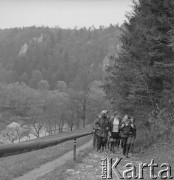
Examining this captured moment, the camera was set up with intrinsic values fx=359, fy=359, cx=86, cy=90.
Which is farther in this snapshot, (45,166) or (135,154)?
(135,154)

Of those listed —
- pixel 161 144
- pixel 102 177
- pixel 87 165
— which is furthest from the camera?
pixel 161 144

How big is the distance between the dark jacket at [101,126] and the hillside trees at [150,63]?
225 centimetres

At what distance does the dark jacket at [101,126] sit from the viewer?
15.0 metres

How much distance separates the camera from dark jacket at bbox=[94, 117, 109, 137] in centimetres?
1496

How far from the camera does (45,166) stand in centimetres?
1115

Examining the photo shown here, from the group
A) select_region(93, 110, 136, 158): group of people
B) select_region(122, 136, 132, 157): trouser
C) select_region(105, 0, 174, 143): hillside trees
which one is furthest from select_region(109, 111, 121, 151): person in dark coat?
select_region(105, 0, 174, 143): hillside trees

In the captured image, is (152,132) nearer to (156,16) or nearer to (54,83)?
(156,16)

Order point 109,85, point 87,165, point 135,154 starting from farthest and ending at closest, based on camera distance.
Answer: point 109,85
point 135,154
point 87,165

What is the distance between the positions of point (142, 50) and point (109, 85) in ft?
16.3

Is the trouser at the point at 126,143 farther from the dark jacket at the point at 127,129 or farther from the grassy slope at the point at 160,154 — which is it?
the grassy slope at the point at 160,154

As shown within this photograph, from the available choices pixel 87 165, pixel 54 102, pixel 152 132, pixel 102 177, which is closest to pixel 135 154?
pixel 152 132

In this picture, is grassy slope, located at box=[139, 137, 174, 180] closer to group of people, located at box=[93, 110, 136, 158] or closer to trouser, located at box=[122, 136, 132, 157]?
trouser, located at box=[122, 136, 132, 157]

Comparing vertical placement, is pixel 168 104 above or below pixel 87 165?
above

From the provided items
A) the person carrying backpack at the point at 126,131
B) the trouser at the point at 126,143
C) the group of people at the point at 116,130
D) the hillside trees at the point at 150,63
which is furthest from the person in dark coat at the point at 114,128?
the hillside trees at the point at 150,63
